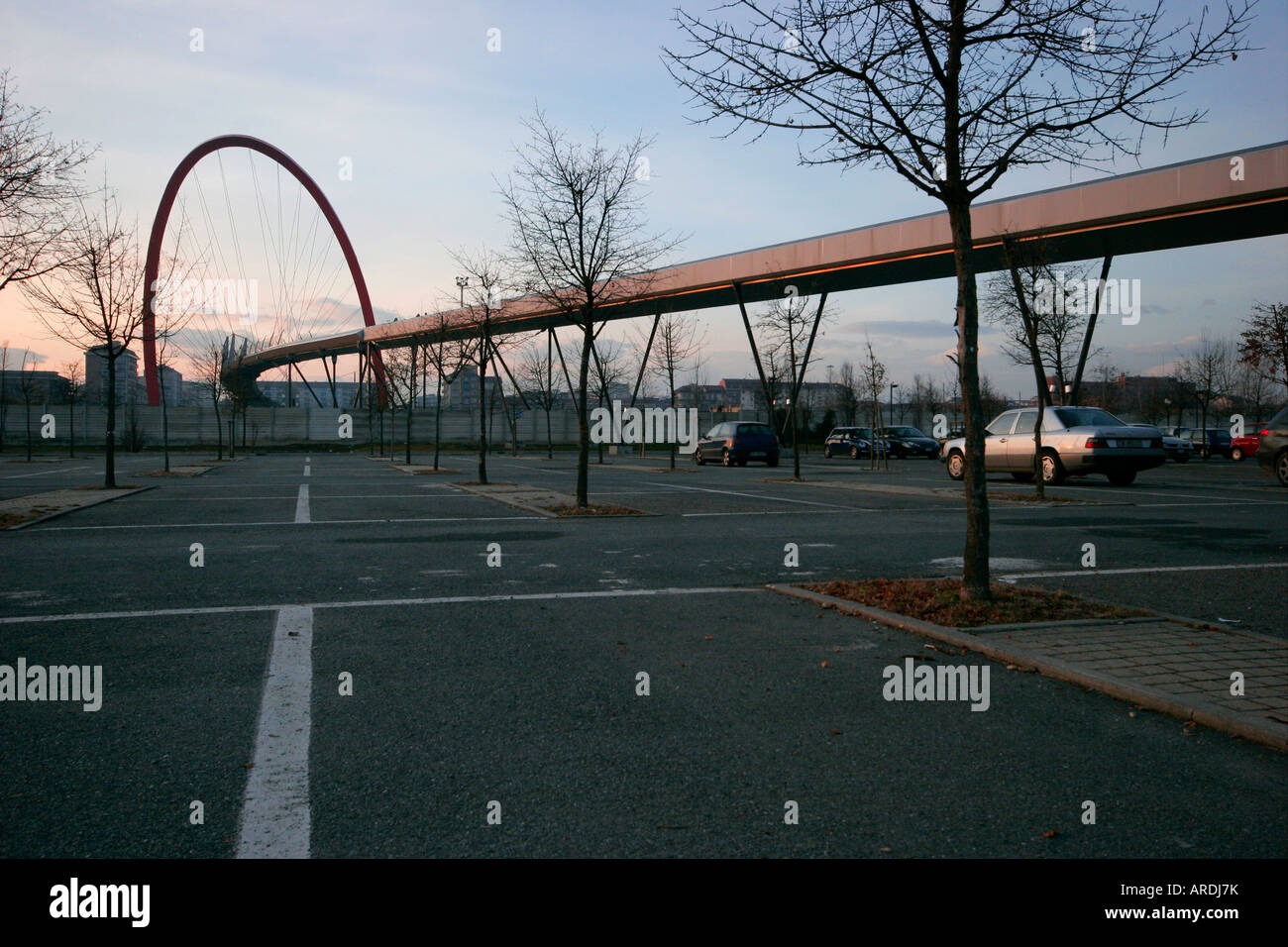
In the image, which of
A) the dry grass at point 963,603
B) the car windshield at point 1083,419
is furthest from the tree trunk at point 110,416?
the car windshield at point 1083,419

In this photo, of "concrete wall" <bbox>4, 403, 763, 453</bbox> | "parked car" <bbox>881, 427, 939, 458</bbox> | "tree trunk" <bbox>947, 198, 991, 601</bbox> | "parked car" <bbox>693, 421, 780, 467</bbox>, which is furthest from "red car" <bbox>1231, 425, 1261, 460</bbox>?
"tree trunk" <bbox>947, 198, 991, 601</bbox>

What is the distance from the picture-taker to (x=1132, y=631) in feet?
21.2

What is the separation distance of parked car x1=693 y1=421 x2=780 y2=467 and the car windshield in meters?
15.0

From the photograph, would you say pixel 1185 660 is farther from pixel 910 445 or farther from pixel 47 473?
pixel 910 445

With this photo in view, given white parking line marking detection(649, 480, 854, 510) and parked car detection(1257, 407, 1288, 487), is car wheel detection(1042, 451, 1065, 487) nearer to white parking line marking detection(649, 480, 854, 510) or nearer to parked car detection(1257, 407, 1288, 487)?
parked car detection(1257, 407, 1288, 487)

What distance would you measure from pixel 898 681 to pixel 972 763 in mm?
1350

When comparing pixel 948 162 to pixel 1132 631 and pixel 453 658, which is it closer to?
pixel 1132 631

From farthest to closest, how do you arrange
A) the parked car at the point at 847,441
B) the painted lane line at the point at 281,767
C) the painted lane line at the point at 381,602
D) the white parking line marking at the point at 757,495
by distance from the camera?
1. the parked car at the point at 847,441
2. the white parking line marking at the point at 757,495
3. the painted lane line at the point at 381,602
4. the painted lane line at the point at 281,767

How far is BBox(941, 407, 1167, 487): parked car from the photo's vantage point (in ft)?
69.4

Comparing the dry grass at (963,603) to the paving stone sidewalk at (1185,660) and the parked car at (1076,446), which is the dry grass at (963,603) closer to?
the paving stone sidewalk at (1185,660)

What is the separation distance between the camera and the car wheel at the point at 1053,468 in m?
21.6

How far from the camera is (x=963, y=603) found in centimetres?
713

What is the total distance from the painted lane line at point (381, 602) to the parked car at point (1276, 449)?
19.4 metres
